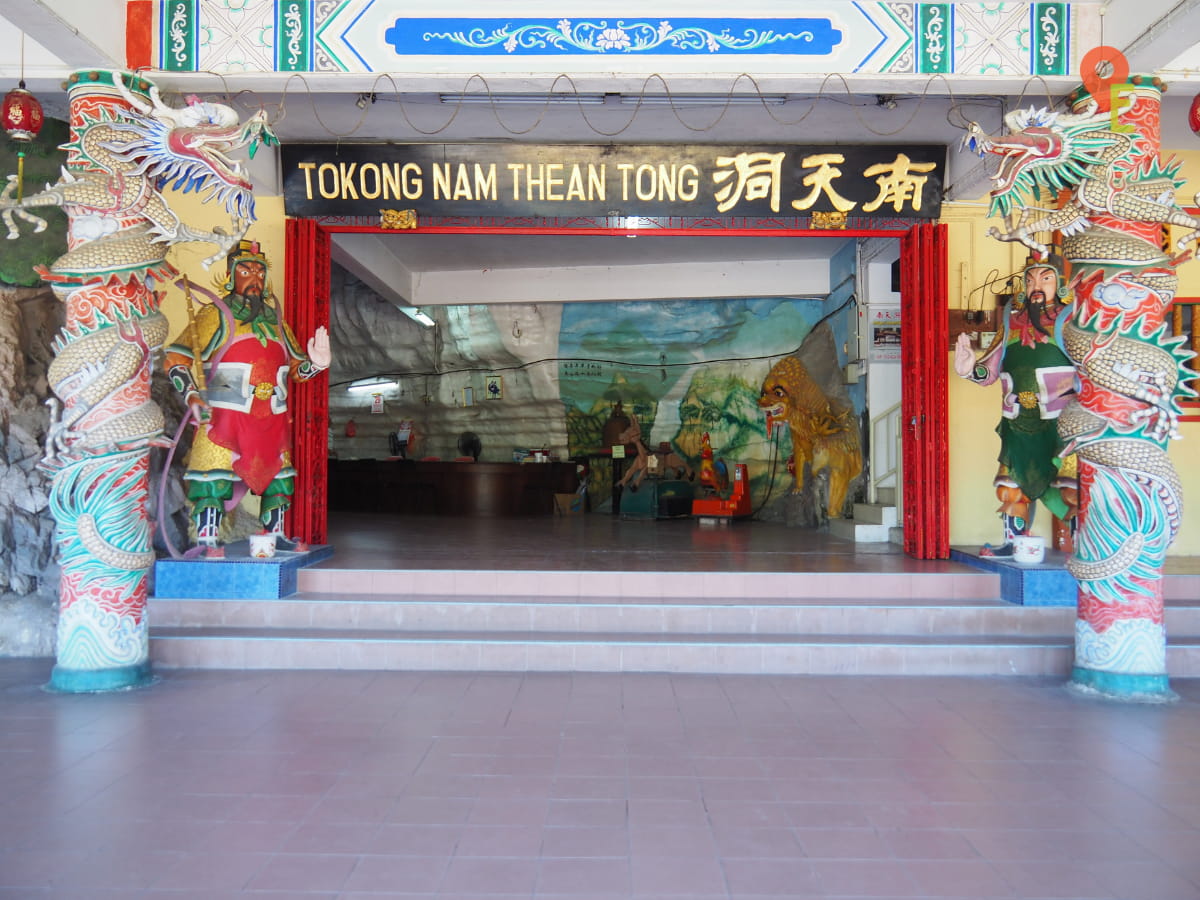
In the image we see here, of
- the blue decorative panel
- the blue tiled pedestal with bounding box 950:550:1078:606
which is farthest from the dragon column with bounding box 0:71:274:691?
the blue tiled pedestal with bounding box 950:550:1078:606

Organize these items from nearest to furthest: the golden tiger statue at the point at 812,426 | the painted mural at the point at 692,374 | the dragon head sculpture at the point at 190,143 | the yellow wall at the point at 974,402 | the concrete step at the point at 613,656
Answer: the dragon head sculpture at the point at 190,143, the concrete step at the point at 613,656, the yellow wall at the point at 974,402, the golden tiger statue at the point at 812,426, the painted mural at the point at 692,374

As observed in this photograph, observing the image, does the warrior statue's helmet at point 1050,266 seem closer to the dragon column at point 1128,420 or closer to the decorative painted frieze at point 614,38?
the dragon column at point 1128,420

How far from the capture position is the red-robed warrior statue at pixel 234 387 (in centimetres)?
525

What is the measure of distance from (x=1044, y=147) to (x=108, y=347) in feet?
14.3

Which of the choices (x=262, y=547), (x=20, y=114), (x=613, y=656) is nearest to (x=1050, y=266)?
(x=613, y=656)

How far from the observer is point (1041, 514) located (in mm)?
6676

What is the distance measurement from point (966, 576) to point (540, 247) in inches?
224

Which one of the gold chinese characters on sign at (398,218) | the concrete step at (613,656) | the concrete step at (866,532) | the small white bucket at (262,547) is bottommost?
the concrete step at (613,656)

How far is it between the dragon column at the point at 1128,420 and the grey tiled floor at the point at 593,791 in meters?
0.32

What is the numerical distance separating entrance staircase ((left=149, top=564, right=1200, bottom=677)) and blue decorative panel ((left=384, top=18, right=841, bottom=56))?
2.87 metres

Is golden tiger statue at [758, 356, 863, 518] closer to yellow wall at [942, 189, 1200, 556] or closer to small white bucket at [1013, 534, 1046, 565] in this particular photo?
yellow wall at [942, 189, 1200, 556]

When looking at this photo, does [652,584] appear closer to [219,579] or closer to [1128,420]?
[219,579]

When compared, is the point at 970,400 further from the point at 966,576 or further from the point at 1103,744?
the point at 1103,744

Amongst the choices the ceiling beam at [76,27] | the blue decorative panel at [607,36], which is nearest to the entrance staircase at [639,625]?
the ceiling beam at [76,27]
